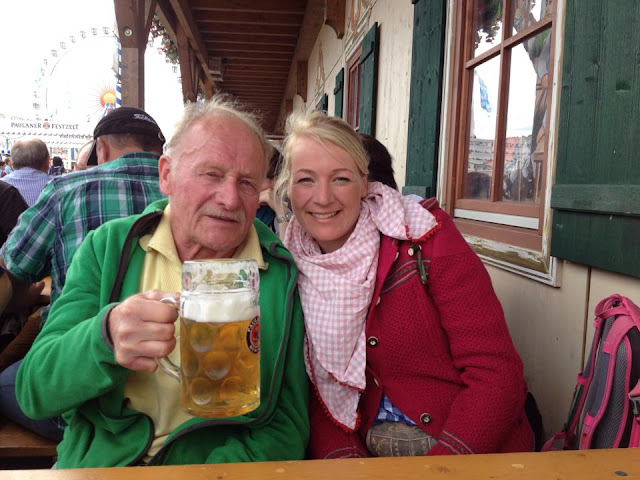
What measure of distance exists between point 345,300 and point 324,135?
1.59ft

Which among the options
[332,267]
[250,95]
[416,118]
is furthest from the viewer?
[250,95]

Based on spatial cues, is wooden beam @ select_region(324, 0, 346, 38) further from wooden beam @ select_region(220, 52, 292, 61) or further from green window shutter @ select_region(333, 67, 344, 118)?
wooden beam @ select_region(220, 52, 292, 61)

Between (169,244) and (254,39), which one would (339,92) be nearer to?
(254,39)

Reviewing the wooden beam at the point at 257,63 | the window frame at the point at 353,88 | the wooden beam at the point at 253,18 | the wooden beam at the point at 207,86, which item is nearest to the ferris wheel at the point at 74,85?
the wooden beam at the point at 207,86

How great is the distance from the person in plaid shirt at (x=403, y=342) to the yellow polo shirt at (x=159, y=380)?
36 centimetres

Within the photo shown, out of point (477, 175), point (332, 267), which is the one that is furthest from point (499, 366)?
point (477, 175)

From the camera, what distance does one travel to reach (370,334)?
144cm

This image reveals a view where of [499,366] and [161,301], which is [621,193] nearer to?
[499,366]

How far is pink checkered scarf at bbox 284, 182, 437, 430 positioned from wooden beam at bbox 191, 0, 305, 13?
633cm

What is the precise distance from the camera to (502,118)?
93.9 inches

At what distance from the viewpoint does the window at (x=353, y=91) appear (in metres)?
5.54

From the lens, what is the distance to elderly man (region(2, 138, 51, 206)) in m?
4.26

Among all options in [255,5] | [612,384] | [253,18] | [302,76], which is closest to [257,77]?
[302,76]

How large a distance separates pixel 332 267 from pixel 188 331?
0.68m
